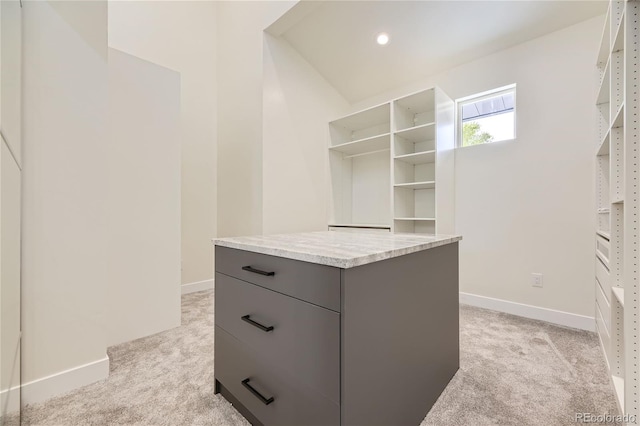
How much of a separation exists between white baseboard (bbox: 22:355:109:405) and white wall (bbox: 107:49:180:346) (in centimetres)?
48

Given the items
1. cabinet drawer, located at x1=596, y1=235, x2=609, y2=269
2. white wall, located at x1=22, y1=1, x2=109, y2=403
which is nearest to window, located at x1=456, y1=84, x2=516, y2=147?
cabinet drawer, located at x1=596, y1=235, x2=609, y2=269

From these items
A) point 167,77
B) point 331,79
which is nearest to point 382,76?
point 331,79

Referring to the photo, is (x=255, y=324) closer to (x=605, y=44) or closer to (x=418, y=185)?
(x=418, y=185)

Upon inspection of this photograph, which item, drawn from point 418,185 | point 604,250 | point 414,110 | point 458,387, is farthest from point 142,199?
point 604,250

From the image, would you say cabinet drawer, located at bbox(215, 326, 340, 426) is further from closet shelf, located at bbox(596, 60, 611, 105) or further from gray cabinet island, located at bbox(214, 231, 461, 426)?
closet shelf, located at bbox(596, 60, 611, 105)

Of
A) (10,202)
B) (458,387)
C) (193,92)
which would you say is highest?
(193,92)

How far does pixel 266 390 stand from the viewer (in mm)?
1152

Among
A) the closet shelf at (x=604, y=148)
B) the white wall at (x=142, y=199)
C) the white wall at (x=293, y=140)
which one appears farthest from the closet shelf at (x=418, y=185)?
the white wall at (x=142, y=199)

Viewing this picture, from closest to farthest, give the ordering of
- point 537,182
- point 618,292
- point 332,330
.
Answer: point 332,330 → point 618,292 → point 537,182

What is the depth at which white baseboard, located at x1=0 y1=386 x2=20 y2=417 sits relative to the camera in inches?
39.9

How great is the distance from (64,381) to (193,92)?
3.21 metres

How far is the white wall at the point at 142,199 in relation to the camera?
6.78 feet

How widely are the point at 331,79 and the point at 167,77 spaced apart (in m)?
2.12

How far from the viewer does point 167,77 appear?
235 centimetres
